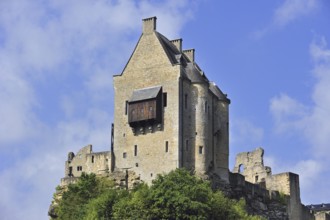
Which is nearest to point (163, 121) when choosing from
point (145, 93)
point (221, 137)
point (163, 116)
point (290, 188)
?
point (163, 116)

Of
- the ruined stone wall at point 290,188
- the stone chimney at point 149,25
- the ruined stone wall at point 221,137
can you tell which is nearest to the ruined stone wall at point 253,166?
the ruined stone wall at point 290,188

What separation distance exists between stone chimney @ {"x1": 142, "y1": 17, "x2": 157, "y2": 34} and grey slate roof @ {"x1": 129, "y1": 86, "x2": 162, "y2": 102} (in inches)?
201

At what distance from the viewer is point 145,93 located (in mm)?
74938

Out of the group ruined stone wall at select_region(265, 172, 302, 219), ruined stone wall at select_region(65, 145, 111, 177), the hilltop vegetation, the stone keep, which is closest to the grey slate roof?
the stone keep

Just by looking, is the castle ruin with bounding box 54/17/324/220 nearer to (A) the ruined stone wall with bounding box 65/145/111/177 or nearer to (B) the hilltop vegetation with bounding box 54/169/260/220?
(A) the ruined stone wall with bounding box 65/145/111/177

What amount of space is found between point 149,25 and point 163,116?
8.30 meters

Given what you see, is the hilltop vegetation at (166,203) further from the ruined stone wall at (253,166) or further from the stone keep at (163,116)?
the ruined stone wall at (253,166)

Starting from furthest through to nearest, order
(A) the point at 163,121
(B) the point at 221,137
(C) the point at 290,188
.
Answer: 1. (C) the point at 290,188
2. (B) the point at 221,137
3. (A) the point at 163,121

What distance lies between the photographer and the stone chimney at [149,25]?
7744cm

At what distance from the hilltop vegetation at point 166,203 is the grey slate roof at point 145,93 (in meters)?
6.97

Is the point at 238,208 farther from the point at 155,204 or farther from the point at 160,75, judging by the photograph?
the point at 160,75

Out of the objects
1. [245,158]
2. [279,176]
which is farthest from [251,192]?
[245,158]

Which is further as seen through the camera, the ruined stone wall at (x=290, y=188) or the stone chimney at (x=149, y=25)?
the ruined stone wall at (x=290, y=188)

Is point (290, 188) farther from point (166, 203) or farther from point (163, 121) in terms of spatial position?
point (166, 203)
